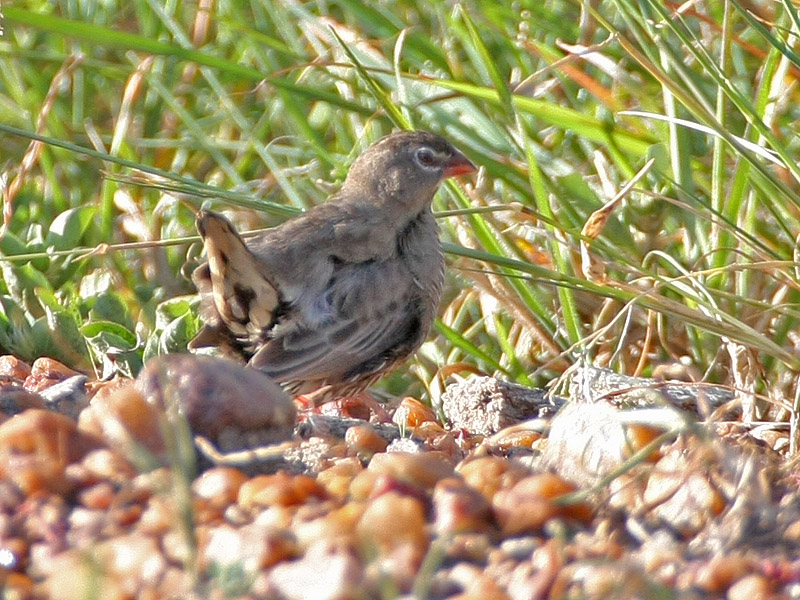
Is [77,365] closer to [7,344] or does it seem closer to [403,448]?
[7,344]

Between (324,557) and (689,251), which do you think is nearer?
(324,557)

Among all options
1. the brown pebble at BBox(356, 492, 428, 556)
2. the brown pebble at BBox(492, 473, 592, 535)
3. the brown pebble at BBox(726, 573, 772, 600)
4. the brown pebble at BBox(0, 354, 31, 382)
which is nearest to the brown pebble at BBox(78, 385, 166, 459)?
the brown pebble at BBox(356, 492, 428, 556)

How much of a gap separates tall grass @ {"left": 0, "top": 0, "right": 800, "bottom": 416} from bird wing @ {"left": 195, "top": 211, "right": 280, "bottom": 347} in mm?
153

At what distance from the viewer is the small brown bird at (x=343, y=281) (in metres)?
4.29

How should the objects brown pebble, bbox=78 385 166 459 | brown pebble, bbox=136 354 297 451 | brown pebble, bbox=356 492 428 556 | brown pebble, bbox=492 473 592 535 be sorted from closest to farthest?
brown pebble, bbox=356 492 428 556 < brown pebble, bbox=492 473 592 535 < brown pebble, bbox=78 385 166 459 < brown pebble, bbox=136 354 297 451

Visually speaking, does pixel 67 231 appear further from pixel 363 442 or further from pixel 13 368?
pixel 363 442

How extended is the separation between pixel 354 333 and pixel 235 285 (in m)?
0.45

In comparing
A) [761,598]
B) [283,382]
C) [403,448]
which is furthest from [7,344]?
[761,598]

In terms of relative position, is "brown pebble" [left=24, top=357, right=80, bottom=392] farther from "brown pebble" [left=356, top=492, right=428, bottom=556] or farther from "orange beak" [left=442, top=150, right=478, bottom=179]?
"brown pebble" [left=356, top=492, right=428, bottom=556]

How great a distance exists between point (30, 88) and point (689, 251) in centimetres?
340

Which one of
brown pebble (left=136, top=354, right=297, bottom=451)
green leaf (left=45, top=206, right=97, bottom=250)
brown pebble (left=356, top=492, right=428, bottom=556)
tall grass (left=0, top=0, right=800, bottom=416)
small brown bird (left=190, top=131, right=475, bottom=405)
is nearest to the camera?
brown pebble (left=356, top=492, right=428, bottom=556)

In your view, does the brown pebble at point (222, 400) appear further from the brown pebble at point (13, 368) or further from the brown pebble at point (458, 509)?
the brown pebble at point (13, 368)

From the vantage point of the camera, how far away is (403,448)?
303cm

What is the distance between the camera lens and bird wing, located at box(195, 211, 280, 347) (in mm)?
3988
